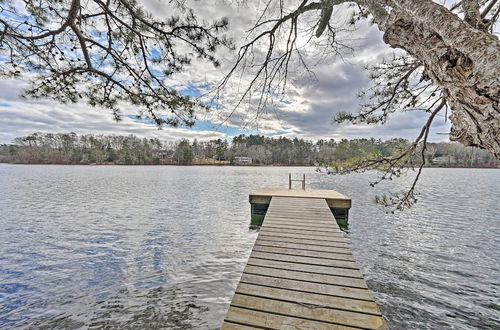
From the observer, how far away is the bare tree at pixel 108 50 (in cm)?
237

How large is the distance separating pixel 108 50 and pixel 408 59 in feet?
13.5

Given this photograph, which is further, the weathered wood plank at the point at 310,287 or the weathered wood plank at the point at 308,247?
the weathered wood plank at the point at 308,247

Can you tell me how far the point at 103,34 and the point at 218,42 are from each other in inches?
59.5

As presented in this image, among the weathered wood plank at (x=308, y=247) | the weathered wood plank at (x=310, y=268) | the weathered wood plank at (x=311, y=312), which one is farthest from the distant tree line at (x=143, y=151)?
the weathered wood plank at (x=311, y=312)

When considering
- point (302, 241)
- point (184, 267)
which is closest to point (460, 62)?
point (302, 241)

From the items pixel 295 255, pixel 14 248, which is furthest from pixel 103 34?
pixel 14 248

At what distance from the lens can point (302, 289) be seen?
221 centimetres

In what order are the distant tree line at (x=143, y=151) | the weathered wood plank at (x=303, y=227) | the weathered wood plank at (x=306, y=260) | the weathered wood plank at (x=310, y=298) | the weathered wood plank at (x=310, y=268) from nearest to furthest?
the weathered wood plank at (x=310, y=298)
the weathered wood plank at (x=310, y=268)
the weathered wood plank at (x=306, y=260)
the weathered wood plank at (x=303, y=227)
the distant tree line at (x=143, y=151)

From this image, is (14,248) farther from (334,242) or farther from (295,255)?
(334,242)

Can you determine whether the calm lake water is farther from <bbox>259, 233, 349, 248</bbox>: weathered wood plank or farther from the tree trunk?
the tree trunk

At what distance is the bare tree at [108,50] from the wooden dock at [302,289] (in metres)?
2.13

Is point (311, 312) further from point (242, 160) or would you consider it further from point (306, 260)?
point (242, 160)

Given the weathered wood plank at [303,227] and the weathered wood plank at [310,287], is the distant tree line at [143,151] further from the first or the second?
the weathered wood plank at [310,287]

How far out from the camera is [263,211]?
28.7ft
